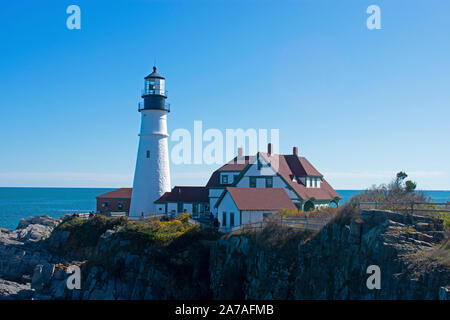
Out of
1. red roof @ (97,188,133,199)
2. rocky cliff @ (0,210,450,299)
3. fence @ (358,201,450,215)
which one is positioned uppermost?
fence @ (358,201,450,215)

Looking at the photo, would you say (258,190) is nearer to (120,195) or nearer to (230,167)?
(230,167)

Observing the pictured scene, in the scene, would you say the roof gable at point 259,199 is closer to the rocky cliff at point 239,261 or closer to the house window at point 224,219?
the house window at point 224,219

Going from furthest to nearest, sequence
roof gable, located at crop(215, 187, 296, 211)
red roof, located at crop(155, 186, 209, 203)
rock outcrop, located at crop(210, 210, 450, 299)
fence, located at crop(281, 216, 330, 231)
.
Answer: red roof, located at crop(155, 186, 209, 203) → roof gable, located at crop(215, 187, 296, 211) → fence, located at crop(281, 216, 330, 231) → rock outcrop, located at crop(210, 210, 450, 299)

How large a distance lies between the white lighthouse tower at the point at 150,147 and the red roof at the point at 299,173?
10.5m

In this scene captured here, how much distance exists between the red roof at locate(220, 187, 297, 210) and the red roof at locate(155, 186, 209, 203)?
1061 centimetres

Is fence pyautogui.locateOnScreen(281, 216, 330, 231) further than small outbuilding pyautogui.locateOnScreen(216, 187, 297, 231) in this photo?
No

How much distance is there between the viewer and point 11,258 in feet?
116

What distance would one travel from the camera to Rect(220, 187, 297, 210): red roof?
28578 mm

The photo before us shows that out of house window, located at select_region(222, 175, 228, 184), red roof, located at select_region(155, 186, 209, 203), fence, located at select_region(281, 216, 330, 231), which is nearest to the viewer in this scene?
fence, located at select_region(281, 216, 330, 231)

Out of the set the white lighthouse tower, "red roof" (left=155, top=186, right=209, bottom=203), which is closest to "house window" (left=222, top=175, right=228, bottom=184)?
"red roof" (left=155, top=186, right=209, bottom=203)

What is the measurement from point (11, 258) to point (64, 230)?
16.4 ft

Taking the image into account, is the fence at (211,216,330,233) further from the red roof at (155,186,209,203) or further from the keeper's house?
the red roof at (155,186,209,203)

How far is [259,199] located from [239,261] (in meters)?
7.15

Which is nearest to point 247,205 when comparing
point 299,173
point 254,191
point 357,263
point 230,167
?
point 254,191
